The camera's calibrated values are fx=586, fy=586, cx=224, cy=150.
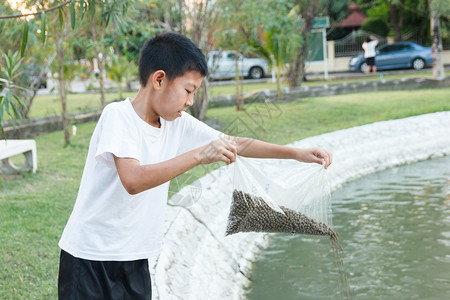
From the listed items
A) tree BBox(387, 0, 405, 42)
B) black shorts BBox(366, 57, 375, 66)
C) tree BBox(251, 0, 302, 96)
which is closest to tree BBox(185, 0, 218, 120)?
tree BBox(251, 0, 302, 96)

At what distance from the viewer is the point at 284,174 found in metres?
2.79

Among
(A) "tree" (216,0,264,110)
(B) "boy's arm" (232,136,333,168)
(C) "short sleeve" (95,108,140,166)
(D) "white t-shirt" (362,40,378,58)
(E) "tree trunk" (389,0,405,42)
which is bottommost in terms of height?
(B) "boy's arm" (232,136,333,168)

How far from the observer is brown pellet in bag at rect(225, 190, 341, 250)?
255 cm

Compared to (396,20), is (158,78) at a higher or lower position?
lower

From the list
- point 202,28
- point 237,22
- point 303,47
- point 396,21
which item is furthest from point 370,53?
point 202,28

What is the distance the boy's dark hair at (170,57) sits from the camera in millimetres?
1966

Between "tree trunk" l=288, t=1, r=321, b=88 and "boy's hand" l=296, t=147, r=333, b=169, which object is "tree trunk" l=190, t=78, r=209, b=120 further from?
"boy's hand" l=296, t=147, r=333, b=169

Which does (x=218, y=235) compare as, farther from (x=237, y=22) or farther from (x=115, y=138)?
(x=237, y=22)

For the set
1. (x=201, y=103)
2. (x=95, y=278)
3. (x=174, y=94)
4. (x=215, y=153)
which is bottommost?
(x=95, y=278)

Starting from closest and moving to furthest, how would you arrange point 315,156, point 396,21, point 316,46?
point 315,156 < point 316,46 < point 396,21

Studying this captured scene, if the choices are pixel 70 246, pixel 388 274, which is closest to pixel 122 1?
pixel 70 246

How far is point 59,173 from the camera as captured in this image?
6.34m

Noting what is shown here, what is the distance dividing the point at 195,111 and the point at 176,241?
227 inches

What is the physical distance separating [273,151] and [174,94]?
0.53 meters
